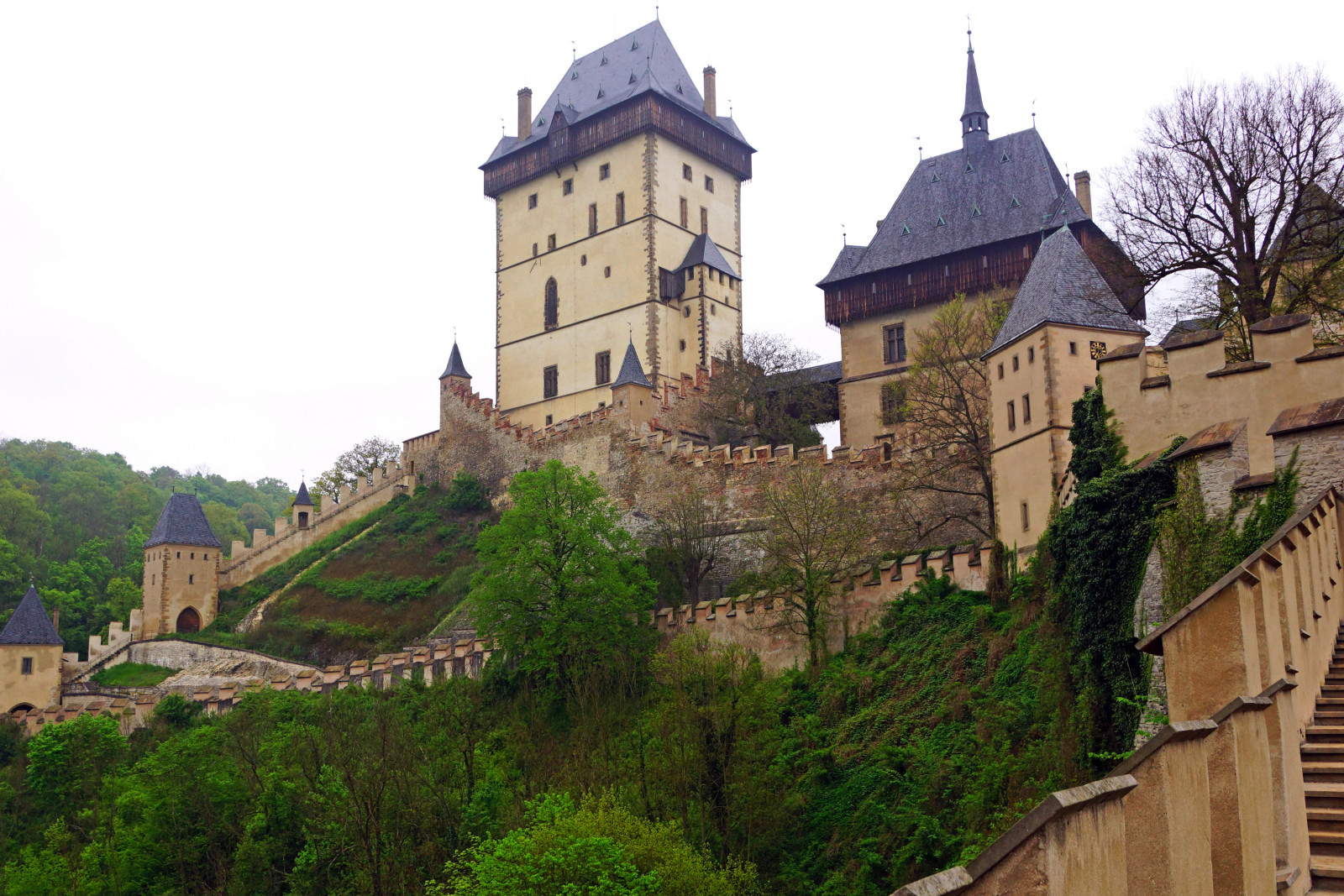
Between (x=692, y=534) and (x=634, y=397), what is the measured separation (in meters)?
8.25

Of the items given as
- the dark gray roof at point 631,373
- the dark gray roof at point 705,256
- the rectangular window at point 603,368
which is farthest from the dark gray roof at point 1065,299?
the dark gray roof at point 705,256

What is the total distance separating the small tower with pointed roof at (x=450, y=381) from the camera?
1853 inches

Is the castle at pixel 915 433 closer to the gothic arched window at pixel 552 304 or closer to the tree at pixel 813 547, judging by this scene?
the gothic arched window at pixel 552 304

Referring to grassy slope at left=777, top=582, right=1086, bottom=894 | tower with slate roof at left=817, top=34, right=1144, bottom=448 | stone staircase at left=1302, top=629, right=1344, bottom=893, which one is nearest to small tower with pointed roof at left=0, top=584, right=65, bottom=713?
tower with slate roof at left=817, top=34, right=1144, bottom=448

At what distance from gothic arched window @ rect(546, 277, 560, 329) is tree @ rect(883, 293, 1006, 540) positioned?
20.1 metres

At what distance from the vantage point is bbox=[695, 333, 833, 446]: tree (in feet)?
129

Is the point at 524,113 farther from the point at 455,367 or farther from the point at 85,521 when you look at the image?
the point at 85,521

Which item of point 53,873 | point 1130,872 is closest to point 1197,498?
point 1130,872

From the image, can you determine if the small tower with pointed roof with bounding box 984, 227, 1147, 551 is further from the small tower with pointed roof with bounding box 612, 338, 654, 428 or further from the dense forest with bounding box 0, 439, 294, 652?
the dense forest with bounding box 0, 439, 294, 652

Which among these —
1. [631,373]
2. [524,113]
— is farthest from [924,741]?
[524,113]

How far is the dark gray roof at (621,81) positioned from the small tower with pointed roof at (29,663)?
23.8 m

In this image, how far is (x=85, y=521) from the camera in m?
72.2

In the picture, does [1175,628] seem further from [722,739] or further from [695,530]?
[695,530]

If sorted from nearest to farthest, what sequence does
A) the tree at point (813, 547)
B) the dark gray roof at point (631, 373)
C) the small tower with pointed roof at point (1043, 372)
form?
1. the small tower with pointed roof at point (1043, 372)
2. the tree at point (813, 547)
3. the dark gray roof at point (631, 373)
